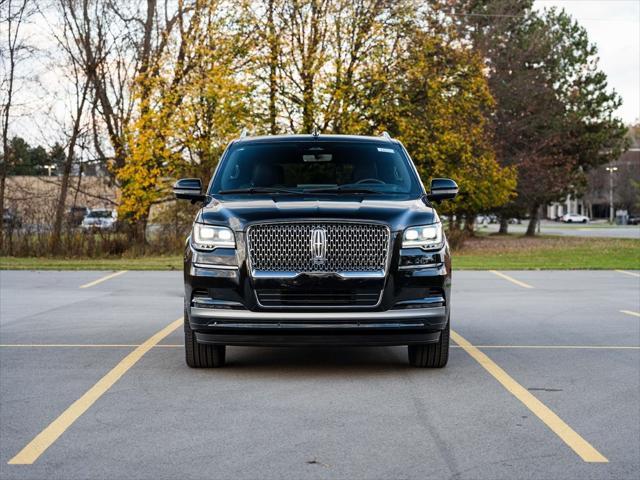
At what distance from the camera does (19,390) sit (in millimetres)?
7375

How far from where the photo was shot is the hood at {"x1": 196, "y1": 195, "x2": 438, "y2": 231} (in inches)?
305

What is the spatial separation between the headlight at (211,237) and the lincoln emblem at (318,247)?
2.06ft

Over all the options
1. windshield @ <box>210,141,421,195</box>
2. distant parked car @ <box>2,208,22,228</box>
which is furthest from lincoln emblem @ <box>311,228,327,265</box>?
distant parked car @ <box>2,208,22,228</box>

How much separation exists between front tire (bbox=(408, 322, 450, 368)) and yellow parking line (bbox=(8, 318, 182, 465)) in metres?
2.48

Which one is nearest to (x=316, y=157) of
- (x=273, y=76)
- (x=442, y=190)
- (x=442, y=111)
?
(x=442, y=190)

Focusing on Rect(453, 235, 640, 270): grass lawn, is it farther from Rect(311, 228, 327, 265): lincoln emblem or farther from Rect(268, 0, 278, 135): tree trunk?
Rect(311, 228, 327, 265): lincoln emblem

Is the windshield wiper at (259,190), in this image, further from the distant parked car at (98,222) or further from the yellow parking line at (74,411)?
the distant parked car at (98,222)

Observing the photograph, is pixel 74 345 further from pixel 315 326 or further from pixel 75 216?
pixel 75 216

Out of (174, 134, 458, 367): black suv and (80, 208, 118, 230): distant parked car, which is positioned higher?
(174, 134, 458, 367): black suv

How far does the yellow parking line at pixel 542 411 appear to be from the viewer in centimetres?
553

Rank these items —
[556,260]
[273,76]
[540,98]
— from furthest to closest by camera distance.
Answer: [540,98]
[273,76]
[556,260]

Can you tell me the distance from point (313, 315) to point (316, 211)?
0.83m

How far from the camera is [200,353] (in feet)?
27.3

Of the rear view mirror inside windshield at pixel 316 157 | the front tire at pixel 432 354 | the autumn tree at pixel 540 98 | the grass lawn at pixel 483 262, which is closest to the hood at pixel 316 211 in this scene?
the front tire at pixel 432 354
